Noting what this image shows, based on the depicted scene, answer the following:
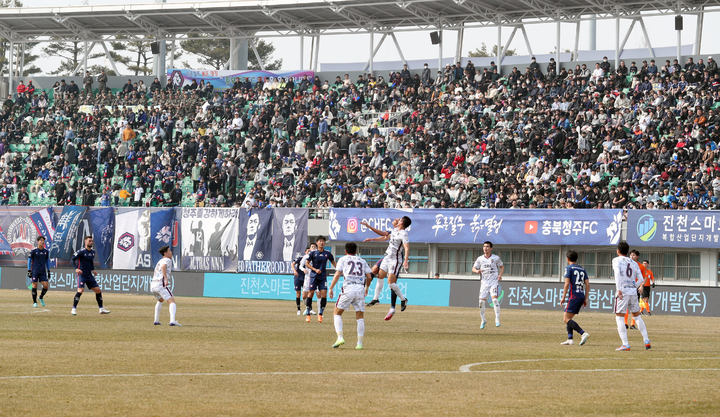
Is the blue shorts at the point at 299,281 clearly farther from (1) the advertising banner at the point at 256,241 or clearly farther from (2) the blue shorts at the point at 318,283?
(1) the advertising banner at the point at 256,241

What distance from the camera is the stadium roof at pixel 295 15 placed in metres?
47.2

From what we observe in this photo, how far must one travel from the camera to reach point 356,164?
43188mm

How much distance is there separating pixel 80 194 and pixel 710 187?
30321mm

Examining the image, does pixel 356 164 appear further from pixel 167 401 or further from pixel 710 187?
pixel 167 401

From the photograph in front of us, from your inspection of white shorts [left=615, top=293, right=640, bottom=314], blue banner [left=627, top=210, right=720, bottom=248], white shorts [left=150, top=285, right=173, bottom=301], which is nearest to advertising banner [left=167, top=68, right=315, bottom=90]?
blue banner [left=627, top=210, right=720, bottom=248]

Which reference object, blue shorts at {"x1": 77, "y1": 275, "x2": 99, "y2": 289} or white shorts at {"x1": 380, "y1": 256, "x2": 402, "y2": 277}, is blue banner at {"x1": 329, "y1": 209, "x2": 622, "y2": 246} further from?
white shorts at {"x1": 380, "y1": 256, "x2": 402, "y2": 277}

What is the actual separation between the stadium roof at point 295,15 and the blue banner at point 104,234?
15.3 m

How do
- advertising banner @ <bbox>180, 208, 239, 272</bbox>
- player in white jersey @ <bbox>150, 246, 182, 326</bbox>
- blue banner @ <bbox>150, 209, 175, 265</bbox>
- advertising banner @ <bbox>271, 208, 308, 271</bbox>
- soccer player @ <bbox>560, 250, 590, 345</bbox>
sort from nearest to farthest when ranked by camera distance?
soccer player @ <bbox>560, 250, 590, 345</bbox>
player in white jersey @ <bbox>150, 246, 182, 326</bbox>
advertising banner @ <bbox>271, 208, 308, 271</bbox>
advertising banner @ <bbox>180, 208, 239, 272</bbox>
blue banner @ <bbox>150, 209, 175, 265</bbox>

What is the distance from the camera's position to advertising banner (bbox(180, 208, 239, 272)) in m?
41.8

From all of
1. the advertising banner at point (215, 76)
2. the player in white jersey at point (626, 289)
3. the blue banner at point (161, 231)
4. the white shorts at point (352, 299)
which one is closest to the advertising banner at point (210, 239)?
the blue banner at point (161, 231)

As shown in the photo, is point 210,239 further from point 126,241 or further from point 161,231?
point 126,241

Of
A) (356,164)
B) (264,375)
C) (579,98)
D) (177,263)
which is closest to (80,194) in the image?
(177,263)

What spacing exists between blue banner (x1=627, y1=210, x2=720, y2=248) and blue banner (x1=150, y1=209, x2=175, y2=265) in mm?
20837

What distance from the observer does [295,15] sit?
53438mm
